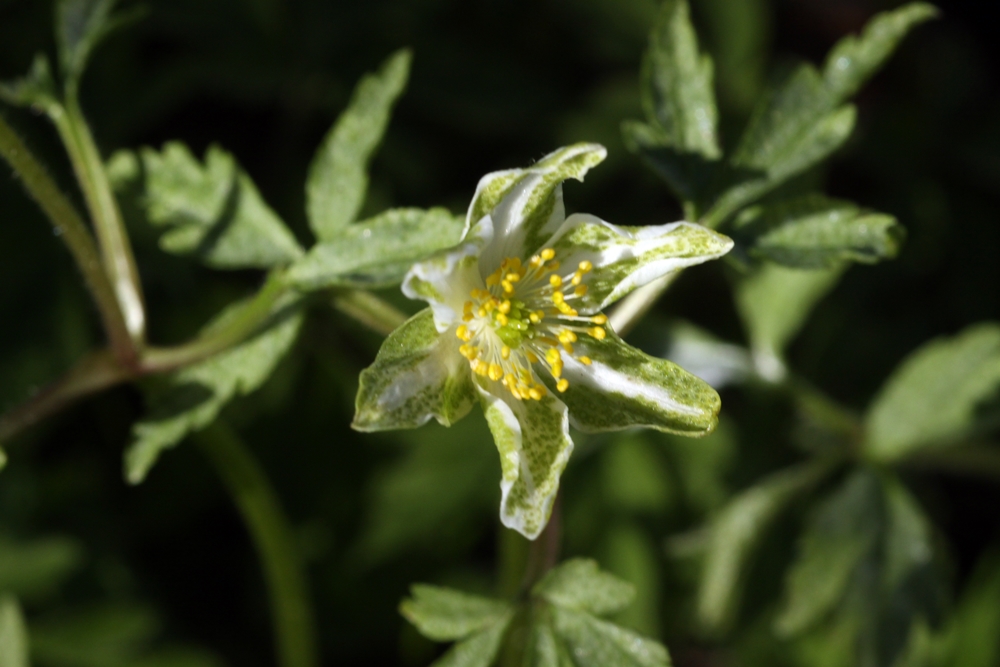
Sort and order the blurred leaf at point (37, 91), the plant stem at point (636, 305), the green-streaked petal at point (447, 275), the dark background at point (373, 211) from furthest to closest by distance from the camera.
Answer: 1. the dark background at point (373, 211)
2. the blurred leaf at point (37, 91)
3. the plant stem at point (636, 305)
4. the green-streaked petal at point (447, 275)

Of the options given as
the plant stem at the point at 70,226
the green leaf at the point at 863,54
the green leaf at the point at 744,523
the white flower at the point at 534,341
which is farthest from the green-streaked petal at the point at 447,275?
the green leaf at the point at 744,523

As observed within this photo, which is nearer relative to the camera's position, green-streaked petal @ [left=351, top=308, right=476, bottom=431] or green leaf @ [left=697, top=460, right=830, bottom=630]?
green-streaked petal @ [left=351, top=308, right=476, bottom=431]

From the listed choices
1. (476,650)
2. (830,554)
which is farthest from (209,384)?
(830,554)

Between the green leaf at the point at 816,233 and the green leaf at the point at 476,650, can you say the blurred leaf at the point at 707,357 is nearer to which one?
the green leaf at the point at 816,233

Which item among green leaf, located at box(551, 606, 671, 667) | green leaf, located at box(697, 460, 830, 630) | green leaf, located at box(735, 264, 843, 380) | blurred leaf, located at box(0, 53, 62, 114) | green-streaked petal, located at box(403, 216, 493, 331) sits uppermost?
blurred leaf, located at box(0, 53, 62, 114)

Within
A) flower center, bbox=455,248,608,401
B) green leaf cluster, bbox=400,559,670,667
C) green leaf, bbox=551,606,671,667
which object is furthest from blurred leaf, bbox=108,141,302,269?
green leaf, bbox=551,606,671,667

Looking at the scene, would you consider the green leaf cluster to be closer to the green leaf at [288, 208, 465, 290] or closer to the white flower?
the white flower

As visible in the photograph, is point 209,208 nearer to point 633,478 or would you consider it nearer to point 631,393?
point 631,393

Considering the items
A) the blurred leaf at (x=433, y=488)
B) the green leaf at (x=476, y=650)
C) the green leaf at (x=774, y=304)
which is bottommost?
the blurred leaf at (x=433, y=488)
